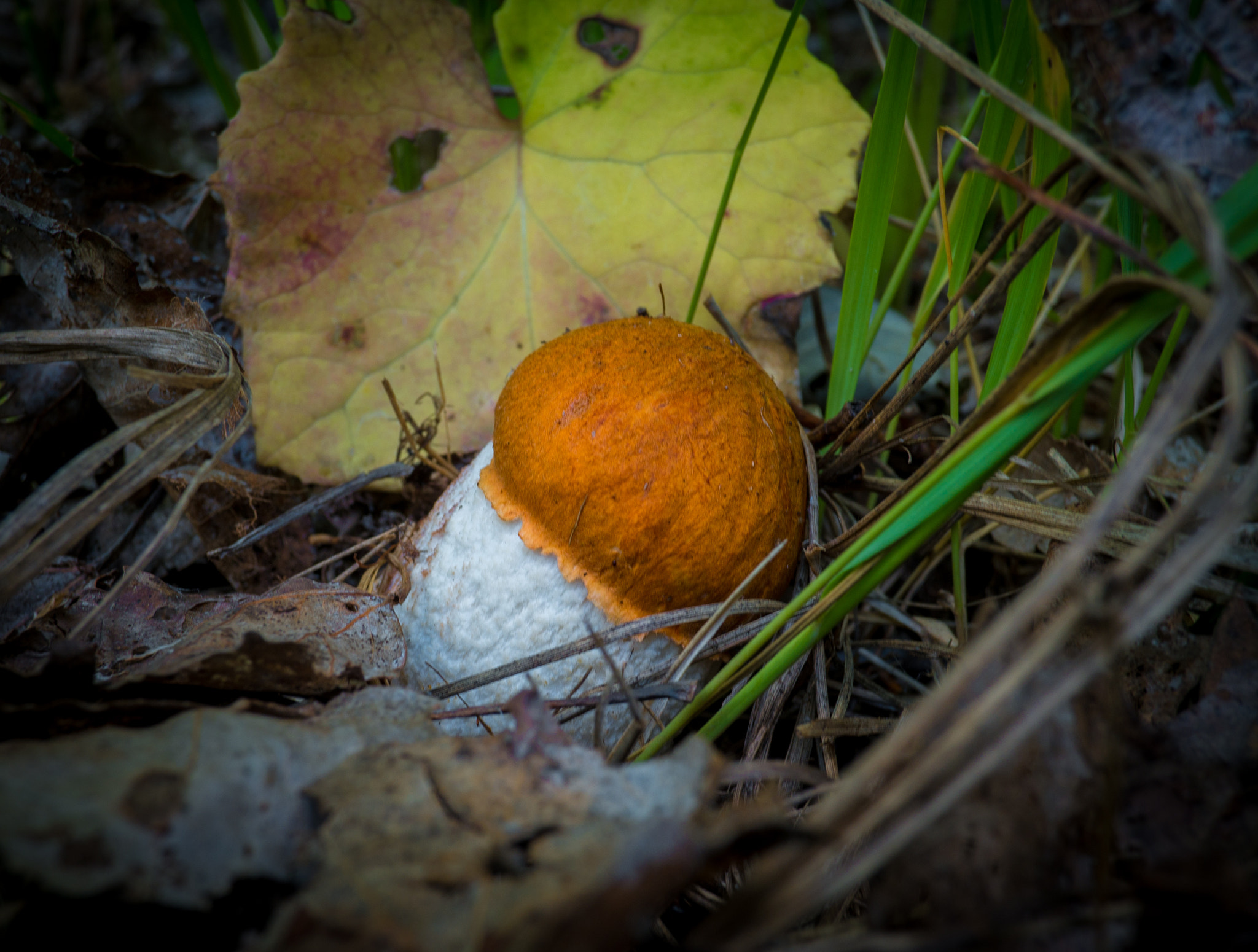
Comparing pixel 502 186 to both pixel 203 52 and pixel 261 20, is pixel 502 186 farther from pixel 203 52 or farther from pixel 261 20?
pixel 203 52

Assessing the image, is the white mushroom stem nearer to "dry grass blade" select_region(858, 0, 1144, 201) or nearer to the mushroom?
the mushroom

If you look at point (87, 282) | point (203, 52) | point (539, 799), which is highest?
point (203, 52)

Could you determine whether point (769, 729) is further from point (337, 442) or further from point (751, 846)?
point (337, 442)

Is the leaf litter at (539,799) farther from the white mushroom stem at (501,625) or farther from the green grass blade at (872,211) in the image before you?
the green grass blade at (872,211)

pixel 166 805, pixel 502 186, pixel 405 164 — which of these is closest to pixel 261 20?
pixel 405 164

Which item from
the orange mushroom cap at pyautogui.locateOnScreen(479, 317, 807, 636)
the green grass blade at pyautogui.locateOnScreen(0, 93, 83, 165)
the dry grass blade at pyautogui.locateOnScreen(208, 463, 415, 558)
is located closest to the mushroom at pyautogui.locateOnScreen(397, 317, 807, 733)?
the orange mushroom cap at pyautogui.locateOnScreen(479, 317, 807, 636)

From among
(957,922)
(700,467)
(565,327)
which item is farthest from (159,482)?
(957,922)
